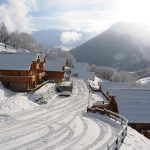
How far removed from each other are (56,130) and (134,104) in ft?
53.7

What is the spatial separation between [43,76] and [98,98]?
55.6 ft

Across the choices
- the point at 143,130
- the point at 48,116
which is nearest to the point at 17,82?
the point at 48,116

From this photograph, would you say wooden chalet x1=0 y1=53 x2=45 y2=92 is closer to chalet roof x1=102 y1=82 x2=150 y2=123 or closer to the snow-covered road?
the snow-covered road

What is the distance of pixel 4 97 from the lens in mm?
54406

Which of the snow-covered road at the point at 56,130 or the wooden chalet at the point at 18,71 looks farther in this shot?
the wooden chalet at the point at 18,71

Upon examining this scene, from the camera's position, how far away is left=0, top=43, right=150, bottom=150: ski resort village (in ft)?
103

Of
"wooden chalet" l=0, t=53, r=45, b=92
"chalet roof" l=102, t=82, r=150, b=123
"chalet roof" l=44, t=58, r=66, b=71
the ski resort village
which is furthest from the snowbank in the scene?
"chalet roof" l=44, t=58, r=66, b=71

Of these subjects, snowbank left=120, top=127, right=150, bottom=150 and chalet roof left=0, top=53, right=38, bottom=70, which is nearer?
snowbank left=120, top=127, right=150, bottom=150

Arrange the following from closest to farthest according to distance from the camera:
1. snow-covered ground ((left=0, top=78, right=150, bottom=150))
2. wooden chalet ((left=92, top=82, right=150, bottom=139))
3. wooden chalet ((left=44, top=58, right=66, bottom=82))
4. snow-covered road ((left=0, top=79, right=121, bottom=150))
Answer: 1. snow-covered road ((left=0, top=79, right=121, bottom=150))
2. snow-covered ground ((left=0, top=78, right=150, bottom=150))
3. wooden chalet ((left=92, top=82, right=150, bottom=139))
4. wooden chalet ((left=44, top=58, right=66, bottom=82))

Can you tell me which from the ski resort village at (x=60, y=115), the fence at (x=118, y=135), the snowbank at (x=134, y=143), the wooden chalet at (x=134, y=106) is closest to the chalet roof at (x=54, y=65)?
the ski resort village at (x=60, y=115)

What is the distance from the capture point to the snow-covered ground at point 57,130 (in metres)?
30.5

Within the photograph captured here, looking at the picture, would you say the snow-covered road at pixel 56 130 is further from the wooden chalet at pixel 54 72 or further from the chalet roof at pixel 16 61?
the wooden chalet at pixel 54 72

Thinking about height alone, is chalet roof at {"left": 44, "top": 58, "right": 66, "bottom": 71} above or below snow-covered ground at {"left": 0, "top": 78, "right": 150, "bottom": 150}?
above

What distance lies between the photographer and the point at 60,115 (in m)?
46.6
